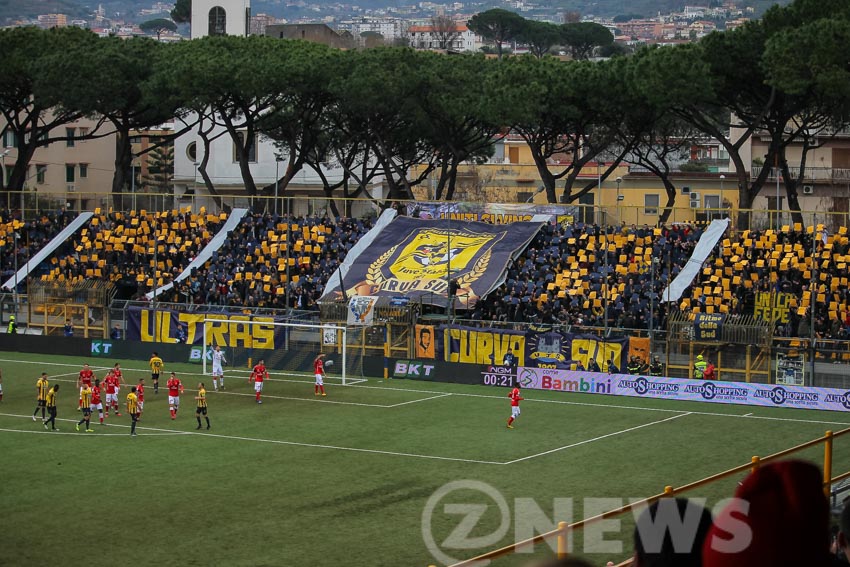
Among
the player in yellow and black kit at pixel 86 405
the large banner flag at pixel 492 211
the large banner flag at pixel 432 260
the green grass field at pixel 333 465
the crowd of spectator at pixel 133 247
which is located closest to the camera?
the green grass field at pixel 333 465

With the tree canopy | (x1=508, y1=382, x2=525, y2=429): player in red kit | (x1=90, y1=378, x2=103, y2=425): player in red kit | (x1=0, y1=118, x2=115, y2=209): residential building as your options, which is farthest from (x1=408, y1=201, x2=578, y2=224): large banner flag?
(x1=0, y1=118, x2=115, y2=209): residential building

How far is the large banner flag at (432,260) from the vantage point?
55219mm

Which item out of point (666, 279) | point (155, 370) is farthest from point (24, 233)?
point (666, 279)

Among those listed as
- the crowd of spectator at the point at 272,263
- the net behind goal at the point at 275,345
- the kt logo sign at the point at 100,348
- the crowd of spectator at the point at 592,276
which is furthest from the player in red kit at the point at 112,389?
the crowd of spectator at the point at 592,276

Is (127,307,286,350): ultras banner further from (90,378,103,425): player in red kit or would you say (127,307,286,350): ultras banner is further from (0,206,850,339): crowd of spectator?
(90,378,103,425): player in red kit

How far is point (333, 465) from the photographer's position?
3131 cm

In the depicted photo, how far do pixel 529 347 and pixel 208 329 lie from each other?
1460 cm

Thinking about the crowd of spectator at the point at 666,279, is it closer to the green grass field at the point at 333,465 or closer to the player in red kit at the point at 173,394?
the green grass field at the point at 333,465

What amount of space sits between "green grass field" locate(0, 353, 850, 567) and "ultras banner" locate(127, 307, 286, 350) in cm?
468

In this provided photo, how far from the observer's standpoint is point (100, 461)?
31.7 metres

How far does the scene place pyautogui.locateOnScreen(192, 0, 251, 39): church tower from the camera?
10712 cm

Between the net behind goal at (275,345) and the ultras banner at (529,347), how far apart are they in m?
4.44

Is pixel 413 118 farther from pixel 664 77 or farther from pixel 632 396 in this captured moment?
pixel 632 396

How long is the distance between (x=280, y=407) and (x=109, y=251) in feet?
84.8
